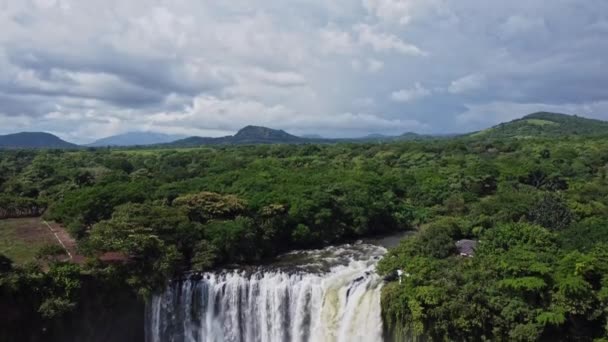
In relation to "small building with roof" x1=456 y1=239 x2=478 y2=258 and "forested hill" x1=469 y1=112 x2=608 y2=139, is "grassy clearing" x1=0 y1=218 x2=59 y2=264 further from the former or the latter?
"forested hill" x1=469 y1=112 x2=608 y2=139

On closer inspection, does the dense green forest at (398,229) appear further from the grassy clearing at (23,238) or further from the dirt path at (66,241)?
the grassy clearing at (23,238)

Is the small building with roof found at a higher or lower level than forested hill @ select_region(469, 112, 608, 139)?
lower

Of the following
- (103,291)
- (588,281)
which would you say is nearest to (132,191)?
(103,291)

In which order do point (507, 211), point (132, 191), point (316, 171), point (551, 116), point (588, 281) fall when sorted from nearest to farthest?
point (588, 281), point (507, 211), point (132, 191), point (316, 171), point (551, 116)

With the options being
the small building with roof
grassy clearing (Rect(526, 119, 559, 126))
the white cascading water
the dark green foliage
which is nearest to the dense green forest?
the dark green foliage

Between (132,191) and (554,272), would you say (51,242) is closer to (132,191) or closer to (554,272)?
(132,191)

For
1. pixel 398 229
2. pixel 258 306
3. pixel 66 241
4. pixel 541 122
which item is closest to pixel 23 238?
pixel 66 241

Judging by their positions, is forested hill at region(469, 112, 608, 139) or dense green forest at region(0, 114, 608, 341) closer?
dense green forest at region(0, 114, 608, 341)
